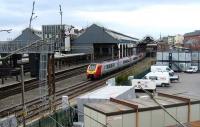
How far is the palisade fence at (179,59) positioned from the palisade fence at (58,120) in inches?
2023

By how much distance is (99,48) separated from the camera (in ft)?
318

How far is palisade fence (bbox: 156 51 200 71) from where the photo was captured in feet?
247

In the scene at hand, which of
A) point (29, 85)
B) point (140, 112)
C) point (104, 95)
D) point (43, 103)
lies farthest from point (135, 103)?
point (29, 85)

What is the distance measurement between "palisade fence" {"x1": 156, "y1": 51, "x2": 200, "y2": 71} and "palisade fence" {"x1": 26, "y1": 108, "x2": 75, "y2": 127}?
51.4 m

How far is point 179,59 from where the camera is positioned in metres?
75.6

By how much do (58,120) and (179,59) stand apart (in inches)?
2141

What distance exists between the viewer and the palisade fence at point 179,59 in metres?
75.4

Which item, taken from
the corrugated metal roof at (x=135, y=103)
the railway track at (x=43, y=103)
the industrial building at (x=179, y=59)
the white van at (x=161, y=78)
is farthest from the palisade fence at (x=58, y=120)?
the industrial building at (x=179, y=59)

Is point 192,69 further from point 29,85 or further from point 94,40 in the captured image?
point 29,85

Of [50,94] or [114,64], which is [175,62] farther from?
[50,94]

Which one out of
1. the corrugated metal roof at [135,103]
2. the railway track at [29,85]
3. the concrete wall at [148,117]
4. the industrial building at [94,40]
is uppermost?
the industrial building at [94,40]

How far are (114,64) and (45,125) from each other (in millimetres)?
39370

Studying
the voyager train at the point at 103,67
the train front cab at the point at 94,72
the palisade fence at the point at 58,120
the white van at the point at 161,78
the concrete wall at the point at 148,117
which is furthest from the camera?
the voyager train at the point at 103,67

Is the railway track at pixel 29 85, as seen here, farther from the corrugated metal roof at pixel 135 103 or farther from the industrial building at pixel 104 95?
the corrugated metal roof at pixel 135 103
